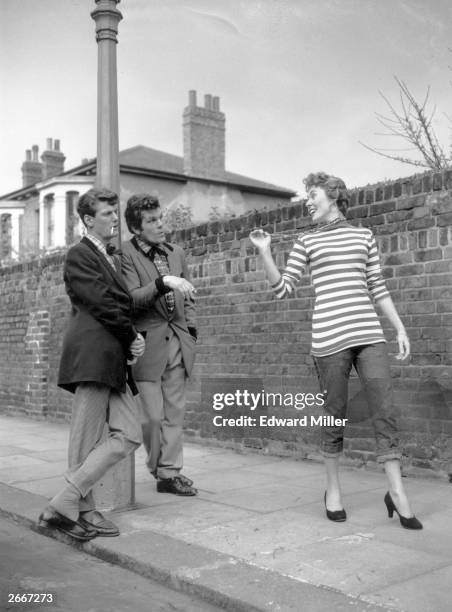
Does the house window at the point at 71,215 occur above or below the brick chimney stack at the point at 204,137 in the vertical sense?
below

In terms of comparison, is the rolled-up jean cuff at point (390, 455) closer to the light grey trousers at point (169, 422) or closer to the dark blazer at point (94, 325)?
the dark blazer at point (94, 325)

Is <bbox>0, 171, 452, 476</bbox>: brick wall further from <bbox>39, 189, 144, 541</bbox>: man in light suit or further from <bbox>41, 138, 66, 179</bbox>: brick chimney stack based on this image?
<bbox>41, 138, 66, 179</bbox>: brick chimney stack

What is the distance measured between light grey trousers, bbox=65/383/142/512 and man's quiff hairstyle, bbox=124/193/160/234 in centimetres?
140

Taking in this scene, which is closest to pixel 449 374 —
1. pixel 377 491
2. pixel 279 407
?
pixel 377 491

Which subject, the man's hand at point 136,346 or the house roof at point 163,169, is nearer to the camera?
the man's hand at point 136,346

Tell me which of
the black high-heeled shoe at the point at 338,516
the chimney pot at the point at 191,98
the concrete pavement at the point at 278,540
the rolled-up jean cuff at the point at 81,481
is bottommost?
the concrete pavement at the point at 278,540

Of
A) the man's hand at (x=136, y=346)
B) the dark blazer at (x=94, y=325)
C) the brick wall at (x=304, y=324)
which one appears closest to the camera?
the dark blazer at (x=94, y=325)

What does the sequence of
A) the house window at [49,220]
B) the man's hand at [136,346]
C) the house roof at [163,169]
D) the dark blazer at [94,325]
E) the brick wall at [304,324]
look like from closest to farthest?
1. the dark blazer at [94,325]
2. the man's hand at [136,346]
3. the brick wall at [304,324]
4. the house roof at [163,169]
5. the house window at [49,220]

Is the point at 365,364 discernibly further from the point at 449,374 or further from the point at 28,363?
the point at 28,363

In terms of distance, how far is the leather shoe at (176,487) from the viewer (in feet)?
18.1

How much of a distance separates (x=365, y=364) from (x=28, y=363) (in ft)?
25.9

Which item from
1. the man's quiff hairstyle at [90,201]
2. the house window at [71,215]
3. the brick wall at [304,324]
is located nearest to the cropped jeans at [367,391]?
the brick wall at [304,324]

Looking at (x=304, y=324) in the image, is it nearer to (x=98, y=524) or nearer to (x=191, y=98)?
(x=98, y=524)

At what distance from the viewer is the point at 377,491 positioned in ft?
17.9
